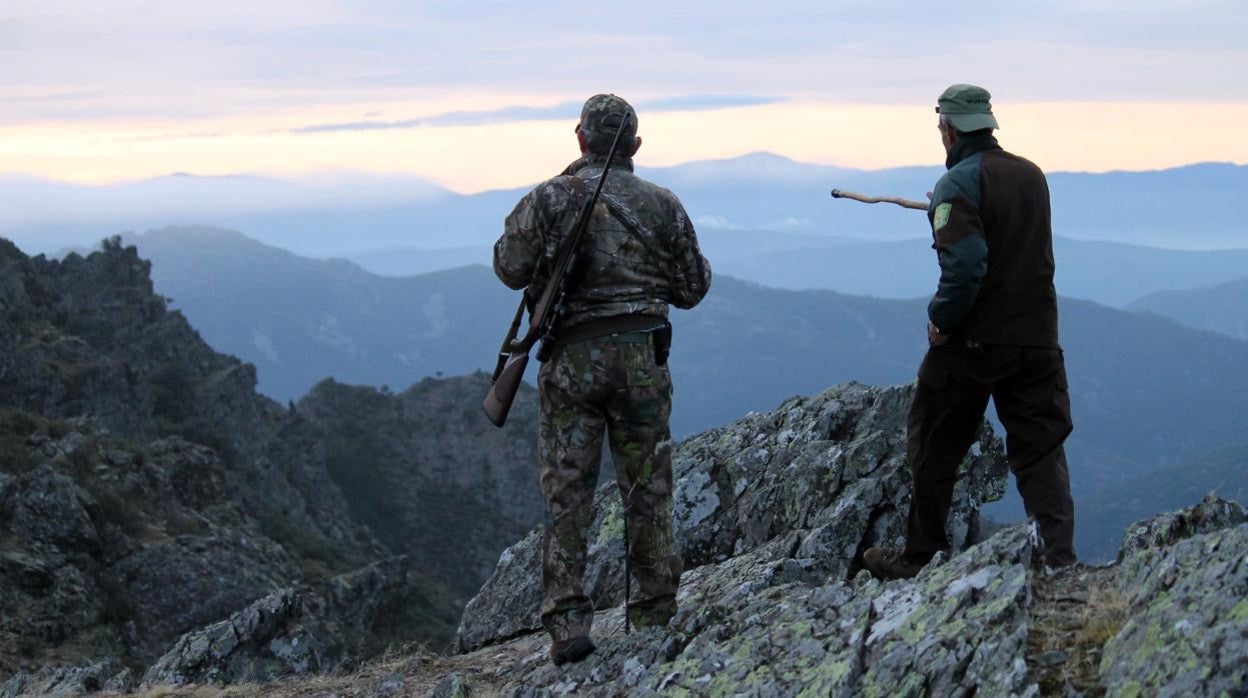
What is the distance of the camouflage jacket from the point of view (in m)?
9.34

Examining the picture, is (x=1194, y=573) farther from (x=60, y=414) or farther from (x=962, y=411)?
(x=60, y=414)

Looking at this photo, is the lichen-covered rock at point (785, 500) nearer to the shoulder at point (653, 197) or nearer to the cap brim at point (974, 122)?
the shoulder at point (653, 197)

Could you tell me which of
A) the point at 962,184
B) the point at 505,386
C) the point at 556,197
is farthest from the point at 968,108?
the point at 505,386

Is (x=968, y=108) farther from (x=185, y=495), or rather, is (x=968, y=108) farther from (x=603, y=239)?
(x=185, y=495)

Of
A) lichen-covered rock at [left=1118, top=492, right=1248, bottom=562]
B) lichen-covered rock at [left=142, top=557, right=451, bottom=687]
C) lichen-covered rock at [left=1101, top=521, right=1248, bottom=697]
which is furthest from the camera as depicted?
lichen-covered rock at [left=142, top=557, right=451, bottom=687]

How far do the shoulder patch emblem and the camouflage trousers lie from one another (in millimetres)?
2253

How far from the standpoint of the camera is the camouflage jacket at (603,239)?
30.7ft

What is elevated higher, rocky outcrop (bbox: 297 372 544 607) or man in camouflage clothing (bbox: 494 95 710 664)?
man in camouflage clothing (bbox: 494 95 710 664)

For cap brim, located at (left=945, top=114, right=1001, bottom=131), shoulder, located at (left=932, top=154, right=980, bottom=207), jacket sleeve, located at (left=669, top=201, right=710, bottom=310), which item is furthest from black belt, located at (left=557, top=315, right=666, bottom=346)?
cap brim, located at (left=945, top=114, right=1001, bottom=131)

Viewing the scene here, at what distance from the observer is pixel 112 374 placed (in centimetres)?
6291

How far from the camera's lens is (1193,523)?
28.5ft

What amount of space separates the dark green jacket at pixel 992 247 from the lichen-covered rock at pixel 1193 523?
57.4 inches

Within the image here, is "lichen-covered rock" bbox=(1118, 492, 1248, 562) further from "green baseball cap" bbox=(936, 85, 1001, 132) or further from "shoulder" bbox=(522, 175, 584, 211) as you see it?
"shoulder" bbox=(522, 175, 584, 211)

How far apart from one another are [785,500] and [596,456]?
166 inches
